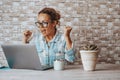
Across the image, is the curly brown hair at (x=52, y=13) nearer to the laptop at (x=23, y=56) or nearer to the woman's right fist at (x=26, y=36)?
the woman's right fist at (x=26, y=36)

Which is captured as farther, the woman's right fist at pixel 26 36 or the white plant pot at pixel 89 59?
the woman's right fist at pixel 26 36

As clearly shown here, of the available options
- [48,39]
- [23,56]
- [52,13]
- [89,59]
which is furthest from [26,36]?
[89,59]

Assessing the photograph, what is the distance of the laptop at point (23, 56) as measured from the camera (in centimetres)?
170

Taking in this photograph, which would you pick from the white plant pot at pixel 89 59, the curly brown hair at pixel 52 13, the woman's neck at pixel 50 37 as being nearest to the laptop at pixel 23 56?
the white plant pot at pixel 89 59

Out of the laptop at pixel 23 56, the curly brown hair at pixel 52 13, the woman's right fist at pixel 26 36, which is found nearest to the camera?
the laptop at pixel 23 56

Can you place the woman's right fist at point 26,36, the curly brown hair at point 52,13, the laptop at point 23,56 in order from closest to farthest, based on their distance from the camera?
the laptop at point 23,56, the woman's right fist at point 26,36, the curly brown hair at point 52,13

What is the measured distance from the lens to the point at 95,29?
104 inches

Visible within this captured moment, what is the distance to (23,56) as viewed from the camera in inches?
69.2

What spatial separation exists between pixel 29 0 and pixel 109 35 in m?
0.93

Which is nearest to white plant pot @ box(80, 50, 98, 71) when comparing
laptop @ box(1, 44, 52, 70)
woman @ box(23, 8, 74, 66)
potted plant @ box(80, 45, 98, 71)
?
potted plant @ box(80, 45, 98, 71)

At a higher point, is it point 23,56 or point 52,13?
point 52,13

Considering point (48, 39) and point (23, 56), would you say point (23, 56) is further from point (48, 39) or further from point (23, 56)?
point (48, 39)

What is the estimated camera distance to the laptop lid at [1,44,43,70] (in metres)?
1.70

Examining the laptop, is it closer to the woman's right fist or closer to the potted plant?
the potted plant
